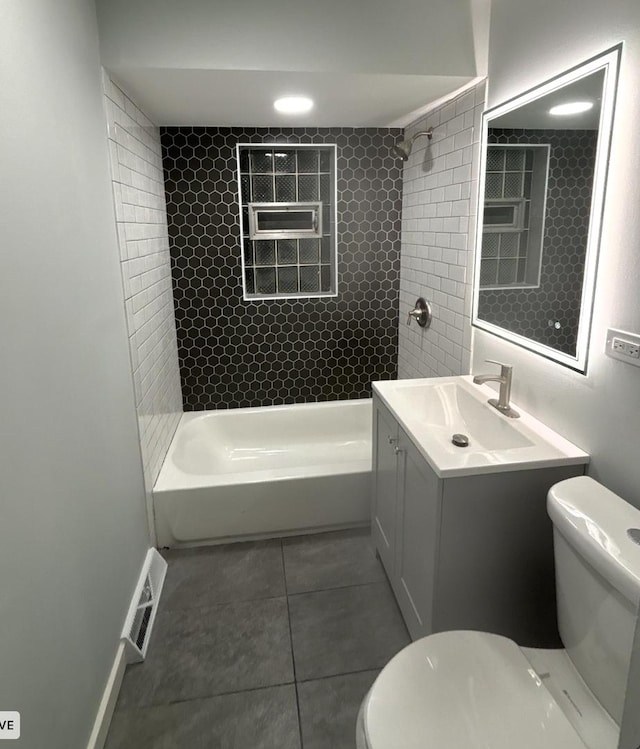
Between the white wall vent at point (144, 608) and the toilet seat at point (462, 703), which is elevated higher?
the toilet seat at point (462, 703)

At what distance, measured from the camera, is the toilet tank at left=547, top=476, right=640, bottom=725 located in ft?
3.62

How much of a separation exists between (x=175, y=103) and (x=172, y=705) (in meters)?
2.51

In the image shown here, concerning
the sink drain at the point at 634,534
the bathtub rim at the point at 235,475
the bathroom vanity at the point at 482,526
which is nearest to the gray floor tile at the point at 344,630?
the bathroom vanity at the point at 482,526

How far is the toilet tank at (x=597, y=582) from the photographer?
3.62 ft

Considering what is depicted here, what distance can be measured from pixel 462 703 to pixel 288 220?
2830 millimetres

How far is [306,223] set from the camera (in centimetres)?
336

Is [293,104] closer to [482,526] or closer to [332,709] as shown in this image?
[482,526]

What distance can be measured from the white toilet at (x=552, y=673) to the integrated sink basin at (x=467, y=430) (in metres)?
0.25

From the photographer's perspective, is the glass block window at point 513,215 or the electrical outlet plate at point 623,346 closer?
the electrical outlet plate at point 623,346

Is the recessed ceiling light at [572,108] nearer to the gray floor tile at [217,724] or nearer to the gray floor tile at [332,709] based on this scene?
the gray floor tile at [332,709]

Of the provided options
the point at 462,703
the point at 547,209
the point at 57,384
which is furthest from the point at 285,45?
the point at 462,703

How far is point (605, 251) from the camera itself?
4.92ft

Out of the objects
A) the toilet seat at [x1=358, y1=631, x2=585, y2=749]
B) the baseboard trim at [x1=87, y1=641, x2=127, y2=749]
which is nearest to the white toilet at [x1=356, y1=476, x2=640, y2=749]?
the toilet seat at [x1=358, y1=631, x2=585, y2=749]

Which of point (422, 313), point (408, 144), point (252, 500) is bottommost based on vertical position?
point (252, 500)
